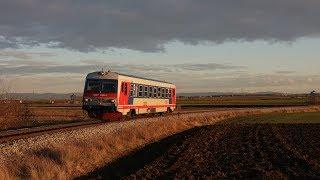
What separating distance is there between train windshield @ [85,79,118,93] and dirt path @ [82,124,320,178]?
26.1 ft

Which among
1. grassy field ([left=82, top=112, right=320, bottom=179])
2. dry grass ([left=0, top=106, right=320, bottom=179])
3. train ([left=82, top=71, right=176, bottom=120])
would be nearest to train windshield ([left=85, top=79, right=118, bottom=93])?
train ([left=82, top=71, right=176, bottom=120])

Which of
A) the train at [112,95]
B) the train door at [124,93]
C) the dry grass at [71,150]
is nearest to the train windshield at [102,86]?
the train at [112,95]

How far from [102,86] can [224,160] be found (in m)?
16.1

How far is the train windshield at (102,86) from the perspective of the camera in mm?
31703

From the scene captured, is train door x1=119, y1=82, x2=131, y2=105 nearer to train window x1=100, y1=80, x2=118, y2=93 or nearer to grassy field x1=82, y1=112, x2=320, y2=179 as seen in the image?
train window x1=100, y1=80, x2=118, y2=93

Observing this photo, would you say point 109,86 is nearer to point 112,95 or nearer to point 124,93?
point 112,95

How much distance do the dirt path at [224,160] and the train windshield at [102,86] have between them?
7.95 metres

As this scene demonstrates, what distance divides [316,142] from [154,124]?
10.0m

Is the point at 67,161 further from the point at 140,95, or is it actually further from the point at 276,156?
the point at 140,95

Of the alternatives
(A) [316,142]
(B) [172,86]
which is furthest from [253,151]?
(B) [172,86]

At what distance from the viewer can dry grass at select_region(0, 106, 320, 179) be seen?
14.1m

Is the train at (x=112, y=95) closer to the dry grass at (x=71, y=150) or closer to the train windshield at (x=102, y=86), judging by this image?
the train windshield at (x=102, y=86)

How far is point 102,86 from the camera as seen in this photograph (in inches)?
1259

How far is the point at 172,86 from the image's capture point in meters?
46.6
